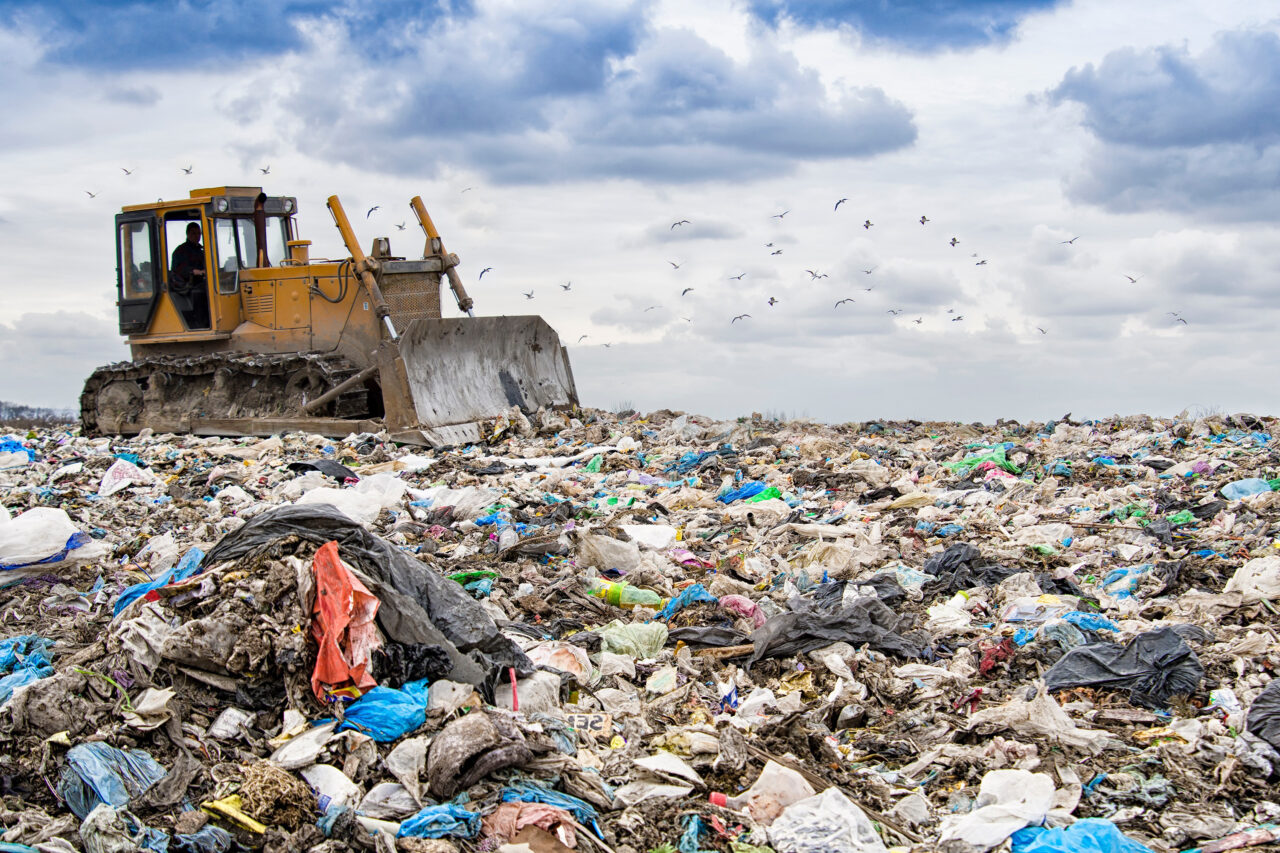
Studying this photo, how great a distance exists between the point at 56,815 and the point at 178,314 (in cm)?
1098

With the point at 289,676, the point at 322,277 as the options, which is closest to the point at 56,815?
the point at 289,676

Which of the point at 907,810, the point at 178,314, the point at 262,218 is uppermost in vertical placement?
the point at 262,218

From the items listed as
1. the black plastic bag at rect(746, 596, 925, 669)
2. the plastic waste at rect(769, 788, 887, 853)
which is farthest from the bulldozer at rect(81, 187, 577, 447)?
the plastic waste at rect(769, 788, 887, 853)

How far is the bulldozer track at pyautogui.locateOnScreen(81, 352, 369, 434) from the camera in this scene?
1234cm

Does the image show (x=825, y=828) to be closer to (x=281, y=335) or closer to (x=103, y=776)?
(x=103, y=776)

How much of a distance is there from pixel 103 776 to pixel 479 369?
9.23 m

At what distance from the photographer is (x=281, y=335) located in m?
13.1

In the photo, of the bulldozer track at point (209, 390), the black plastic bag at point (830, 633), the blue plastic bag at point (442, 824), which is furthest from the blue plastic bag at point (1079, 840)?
the bulldozer track at point (209, 390)

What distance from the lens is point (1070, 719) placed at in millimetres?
4113

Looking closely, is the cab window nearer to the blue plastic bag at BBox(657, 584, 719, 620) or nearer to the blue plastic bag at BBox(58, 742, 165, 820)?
the blue plastic bag at BBox(657, 584, 719, 620)

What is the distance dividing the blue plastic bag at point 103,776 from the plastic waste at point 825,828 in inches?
80.0

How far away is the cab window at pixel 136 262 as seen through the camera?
13.4 m

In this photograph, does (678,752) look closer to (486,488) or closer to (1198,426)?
(486,488)

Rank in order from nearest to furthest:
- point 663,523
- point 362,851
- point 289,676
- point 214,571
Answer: point 362,851, point 289,676, point 214,571, point 663,523
